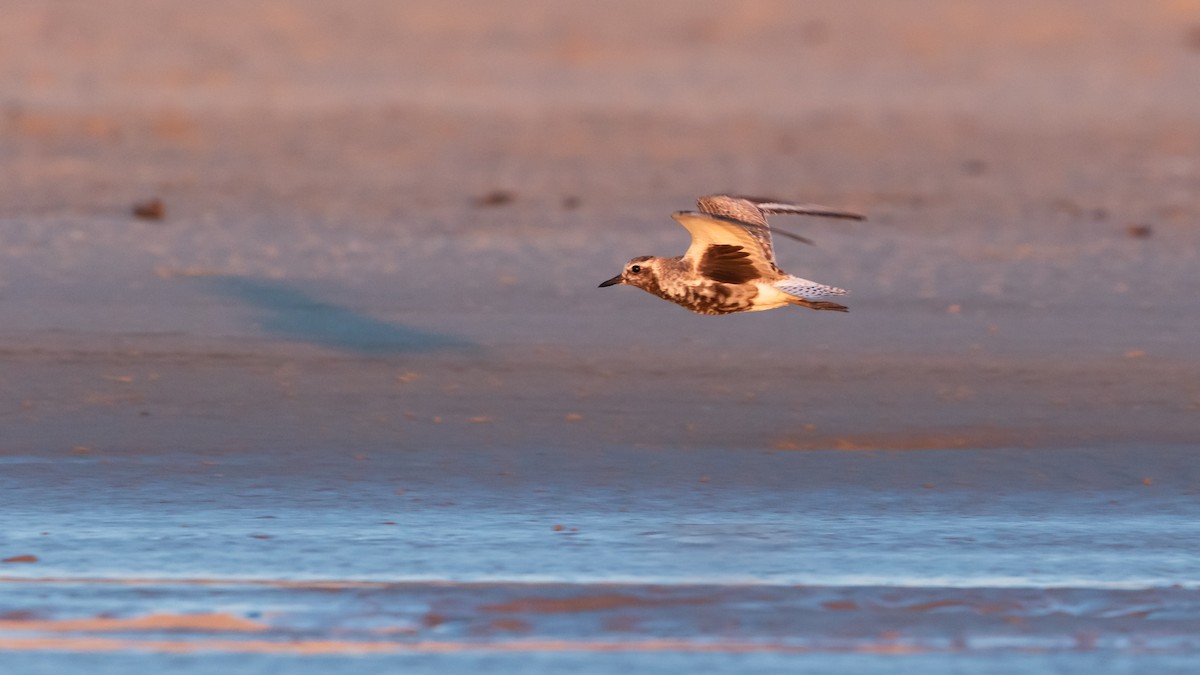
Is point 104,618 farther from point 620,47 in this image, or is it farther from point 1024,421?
point 620,47

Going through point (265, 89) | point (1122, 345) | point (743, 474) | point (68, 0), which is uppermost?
point (68, 0)

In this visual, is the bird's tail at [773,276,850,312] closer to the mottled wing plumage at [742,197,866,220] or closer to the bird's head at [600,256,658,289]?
the mottled wing plumage at [742,197,866,220]

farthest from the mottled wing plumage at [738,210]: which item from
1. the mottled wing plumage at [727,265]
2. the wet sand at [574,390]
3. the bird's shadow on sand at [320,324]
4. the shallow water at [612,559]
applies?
the bird's shadow on sand at [320,324]

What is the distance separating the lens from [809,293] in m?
9.23

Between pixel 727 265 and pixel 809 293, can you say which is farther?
pixel 727 265

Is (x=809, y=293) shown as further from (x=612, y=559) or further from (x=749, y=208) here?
(x=612, y=559)

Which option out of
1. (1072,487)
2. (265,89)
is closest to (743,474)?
(1072,487)

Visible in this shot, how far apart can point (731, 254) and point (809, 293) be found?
40 cm

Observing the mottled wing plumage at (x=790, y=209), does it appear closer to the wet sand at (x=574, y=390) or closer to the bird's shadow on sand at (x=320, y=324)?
the wet sand at (x=574, y=390)

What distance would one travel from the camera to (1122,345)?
1103 centimetres

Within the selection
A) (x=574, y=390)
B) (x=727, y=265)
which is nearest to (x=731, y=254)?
(x=727, y=265)

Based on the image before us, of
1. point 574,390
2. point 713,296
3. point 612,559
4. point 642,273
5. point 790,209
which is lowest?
point 612,559

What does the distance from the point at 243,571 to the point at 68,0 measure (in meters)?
21.5

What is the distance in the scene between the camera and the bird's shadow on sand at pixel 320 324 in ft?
36.2
